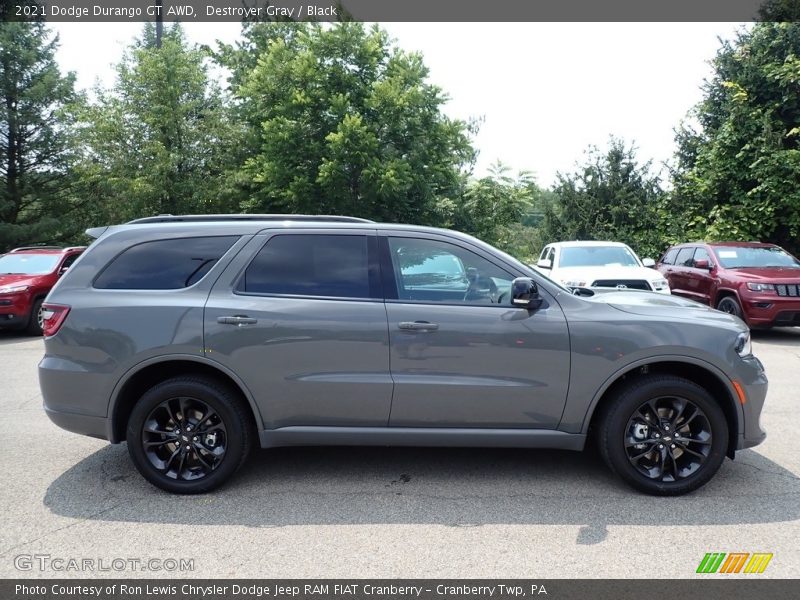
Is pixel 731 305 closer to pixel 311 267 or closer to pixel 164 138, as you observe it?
pixel 311 267

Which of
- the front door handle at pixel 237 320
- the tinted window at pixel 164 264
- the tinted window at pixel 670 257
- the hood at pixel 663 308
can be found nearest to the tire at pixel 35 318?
the tinted window at pixel 164 264

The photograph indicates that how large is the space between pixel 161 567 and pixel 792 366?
859 centimetres

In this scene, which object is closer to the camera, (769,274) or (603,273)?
(603,273)

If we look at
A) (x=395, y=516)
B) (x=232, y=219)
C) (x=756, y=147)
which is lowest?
(x=395, y=516)

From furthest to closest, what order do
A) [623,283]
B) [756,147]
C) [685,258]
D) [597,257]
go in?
[756,147], [685,258], [597,257], [623,283]

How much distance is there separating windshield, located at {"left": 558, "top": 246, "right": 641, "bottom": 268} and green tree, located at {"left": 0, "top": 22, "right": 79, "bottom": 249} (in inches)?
884

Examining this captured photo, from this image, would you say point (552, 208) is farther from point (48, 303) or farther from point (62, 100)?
point (48, 303)

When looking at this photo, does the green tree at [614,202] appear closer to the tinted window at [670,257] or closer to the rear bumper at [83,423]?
the tinted window at [670,257]

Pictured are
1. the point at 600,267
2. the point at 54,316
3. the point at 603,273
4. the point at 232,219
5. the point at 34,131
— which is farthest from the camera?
the point at 34,131

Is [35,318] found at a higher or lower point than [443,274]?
lower

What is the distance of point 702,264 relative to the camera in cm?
1247

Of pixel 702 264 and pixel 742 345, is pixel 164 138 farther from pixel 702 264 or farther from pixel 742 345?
pixel 742 345

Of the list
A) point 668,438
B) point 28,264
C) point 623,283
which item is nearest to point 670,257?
point 623,283

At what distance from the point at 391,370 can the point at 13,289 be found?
10.4 metres
